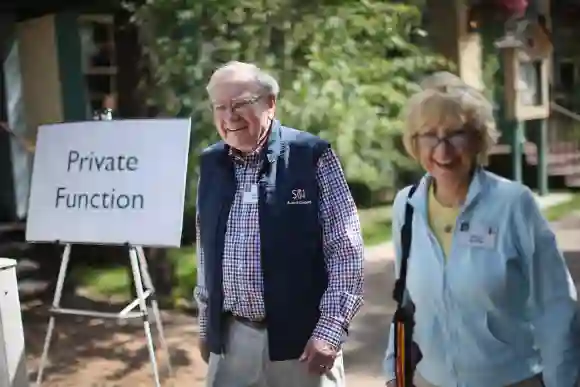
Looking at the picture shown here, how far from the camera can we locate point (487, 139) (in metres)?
1.83

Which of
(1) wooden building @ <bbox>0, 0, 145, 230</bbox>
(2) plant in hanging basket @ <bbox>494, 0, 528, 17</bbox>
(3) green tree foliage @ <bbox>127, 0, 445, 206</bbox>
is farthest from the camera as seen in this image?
(1) wooden building @ <bbox>0, 0, 145, 230</bbox>

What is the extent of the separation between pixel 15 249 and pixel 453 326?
6.00 meters

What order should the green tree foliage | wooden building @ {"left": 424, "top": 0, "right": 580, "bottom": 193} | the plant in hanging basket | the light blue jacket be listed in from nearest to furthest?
the light blue jacket → the green tree foliage → the plant in hanging basket → wooden building @ {"left": 424, "top": 0, "right": 580, "bottom": 193}

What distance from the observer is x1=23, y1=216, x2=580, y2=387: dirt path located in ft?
15.1

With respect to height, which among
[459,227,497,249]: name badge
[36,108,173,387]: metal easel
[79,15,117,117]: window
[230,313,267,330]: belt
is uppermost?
[79,15,117,117]: window

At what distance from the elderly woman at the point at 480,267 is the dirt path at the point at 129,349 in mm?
2664

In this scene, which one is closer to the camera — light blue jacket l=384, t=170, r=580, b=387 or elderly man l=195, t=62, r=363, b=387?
light blue jacket l=384, t=170, r=580, b=387

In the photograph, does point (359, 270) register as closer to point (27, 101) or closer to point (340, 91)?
point (340, 91)

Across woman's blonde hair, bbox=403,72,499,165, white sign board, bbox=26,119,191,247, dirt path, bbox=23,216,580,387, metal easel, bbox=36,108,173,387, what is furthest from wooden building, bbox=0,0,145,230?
woman's blonde hair, bbox=403,72,499,165

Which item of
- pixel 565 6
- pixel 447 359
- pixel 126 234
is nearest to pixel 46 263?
pixel 126 234

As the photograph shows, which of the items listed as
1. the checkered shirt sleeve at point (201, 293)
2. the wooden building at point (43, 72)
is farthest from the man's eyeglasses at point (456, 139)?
the wooden building at point (43, 72)

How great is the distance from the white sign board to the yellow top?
191 centimetres

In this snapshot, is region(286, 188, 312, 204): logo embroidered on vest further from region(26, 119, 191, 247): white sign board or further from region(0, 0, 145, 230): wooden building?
region(0, 0, 145, 230): wooden building

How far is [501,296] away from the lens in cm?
178
